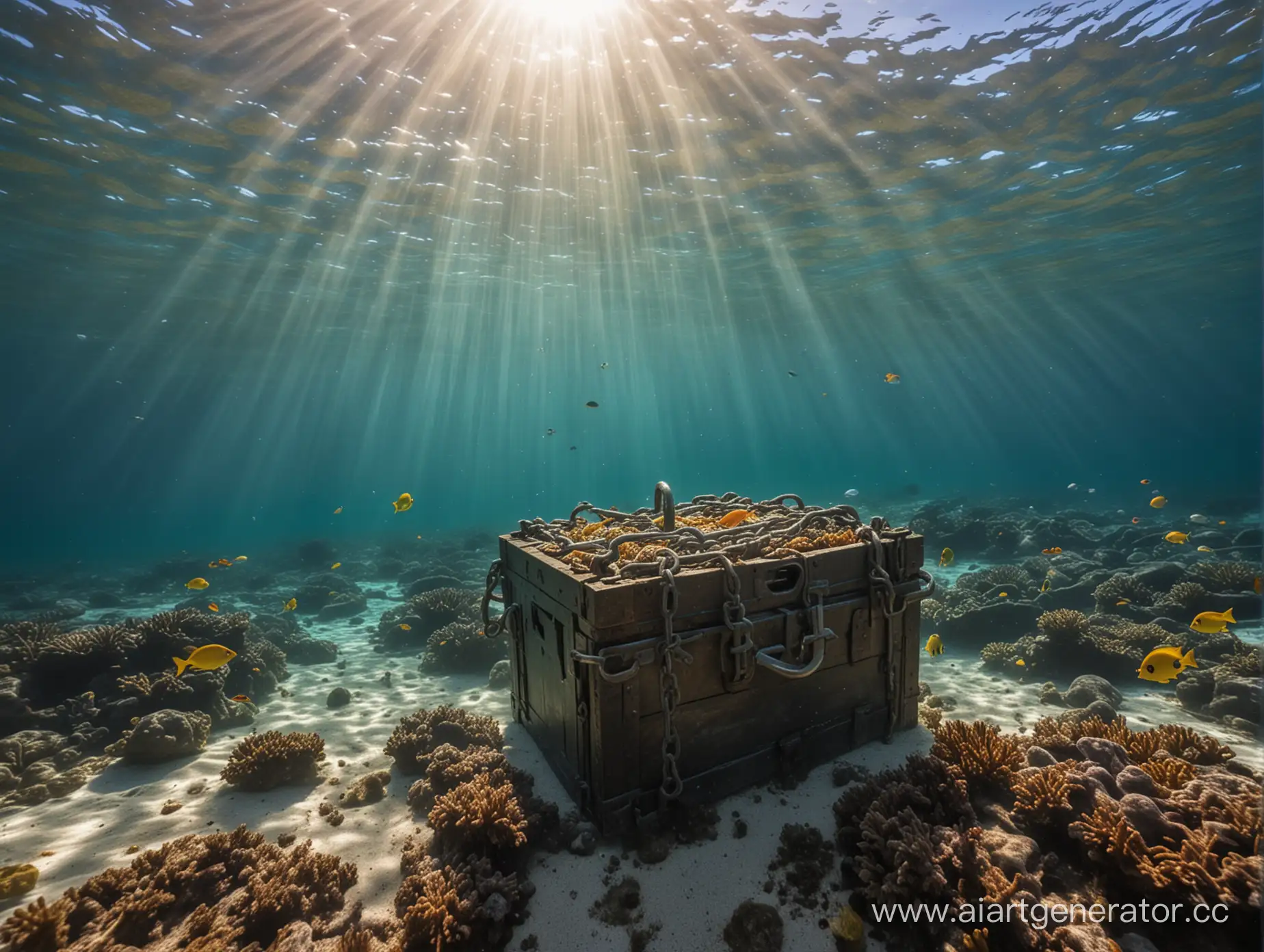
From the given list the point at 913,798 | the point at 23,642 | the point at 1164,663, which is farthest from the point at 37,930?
the point at 1164,663

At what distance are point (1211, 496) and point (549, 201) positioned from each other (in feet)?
141

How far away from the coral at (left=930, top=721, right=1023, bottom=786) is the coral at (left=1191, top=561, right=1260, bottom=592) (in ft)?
43.2

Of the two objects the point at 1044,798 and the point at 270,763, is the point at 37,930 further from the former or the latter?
the point at 1044,798

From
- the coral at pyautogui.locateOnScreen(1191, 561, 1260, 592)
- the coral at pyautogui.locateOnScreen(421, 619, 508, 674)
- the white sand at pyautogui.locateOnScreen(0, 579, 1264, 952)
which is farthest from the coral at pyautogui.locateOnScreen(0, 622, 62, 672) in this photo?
the coral at pyautogui.locateOnScreen(1191, 561, 1260, 592)

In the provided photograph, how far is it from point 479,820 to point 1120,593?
15098 millimetres

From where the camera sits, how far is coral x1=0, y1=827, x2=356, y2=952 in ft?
10.2

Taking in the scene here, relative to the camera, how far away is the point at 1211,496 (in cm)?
3091

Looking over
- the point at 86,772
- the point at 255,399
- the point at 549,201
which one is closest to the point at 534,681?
the point at 86,772

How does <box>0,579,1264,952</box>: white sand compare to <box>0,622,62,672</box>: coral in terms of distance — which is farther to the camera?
<box>0,622,62,672</box>: coral

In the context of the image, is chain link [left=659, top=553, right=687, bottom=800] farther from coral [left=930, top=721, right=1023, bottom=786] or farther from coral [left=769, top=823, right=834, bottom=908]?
coral [left=930, top=721, right=1023, bottom=786]

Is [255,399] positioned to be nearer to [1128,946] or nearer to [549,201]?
[549,201]

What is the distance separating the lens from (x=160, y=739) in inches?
240

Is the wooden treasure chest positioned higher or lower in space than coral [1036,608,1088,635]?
higher

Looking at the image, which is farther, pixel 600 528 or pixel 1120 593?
pixel 1120 593
